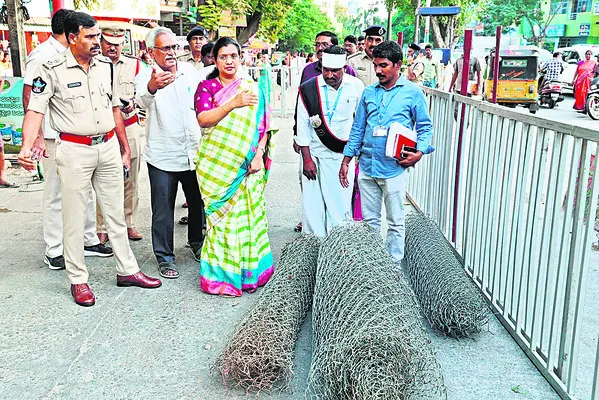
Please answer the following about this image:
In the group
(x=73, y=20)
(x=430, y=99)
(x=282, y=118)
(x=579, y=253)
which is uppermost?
(x=73, y=20)

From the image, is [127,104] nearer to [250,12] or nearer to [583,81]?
[250,12]

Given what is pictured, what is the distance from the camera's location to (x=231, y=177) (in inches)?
170

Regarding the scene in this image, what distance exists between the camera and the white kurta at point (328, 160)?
4.98m

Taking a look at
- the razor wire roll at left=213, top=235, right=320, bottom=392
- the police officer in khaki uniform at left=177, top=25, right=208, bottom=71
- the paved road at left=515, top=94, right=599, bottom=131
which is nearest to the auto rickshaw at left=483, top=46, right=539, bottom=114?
the paved road at left=515, top=94, right=599, bottom=131

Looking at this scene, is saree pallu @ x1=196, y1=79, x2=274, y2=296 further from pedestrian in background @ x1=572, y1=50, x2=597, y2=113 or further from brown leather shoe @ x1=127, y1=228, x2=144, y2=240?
pedestrian in background @ x1=572, y1=50, x2=597, y2=113

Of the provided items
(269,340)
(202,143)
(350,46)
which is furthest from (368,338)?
(350,46)

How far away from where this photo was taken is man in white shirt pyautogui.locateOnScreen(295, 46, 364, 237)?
4949mm

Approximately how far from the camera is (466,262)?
4695mm

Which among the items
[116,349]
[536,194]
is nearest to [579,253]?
[536,194]

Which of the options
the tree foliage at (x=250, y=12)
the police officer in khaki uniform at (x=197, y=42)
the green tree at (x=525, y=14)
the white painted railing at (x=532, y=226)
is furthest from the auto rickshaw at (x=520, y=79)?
the green tree at (x=525, y=14)

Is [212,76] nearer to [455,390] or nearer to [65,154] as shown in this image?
[65,154]

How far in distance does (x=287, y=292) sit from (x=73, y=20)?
7.50 ft

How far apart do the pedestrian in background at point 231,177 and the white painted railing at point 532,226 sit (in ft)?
5.27

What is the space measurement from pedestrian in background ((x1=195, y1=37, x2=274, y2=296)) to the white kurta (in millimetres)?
636
